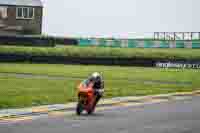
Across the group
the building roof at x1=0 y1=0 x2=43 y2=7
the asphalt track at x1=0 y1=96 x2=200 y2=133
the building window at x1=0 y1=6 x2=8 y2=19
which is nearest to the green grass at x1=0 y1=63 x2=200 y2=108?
the asphalt track at x1=0 y1=96 x2=200 y2=133

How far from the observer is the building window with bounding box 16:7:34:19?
7594 cm

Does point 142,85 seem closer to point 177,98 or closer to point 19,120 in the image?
point 177,98

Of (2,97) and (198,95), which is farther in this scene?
(198,95)

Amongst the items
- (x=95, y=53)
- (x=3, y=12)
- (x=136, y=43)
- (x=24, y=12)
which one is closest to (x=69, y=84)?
(x=95, y=53)

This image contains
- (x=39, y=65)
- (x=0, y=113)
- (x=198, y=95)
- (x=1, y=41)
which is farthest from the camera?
(x=1, y=41)

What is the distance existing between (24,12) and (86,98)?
5647 centimetres

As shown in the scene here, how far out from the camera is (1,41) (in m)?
57.1

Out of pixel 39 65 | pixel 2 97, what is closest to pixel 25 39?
pixel 39 65

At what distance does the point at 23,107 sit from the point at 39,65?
25.2 metres

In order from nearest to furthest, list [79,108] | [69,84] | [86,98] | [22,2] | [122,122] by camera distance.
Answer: [122,122], [86,98], [79,108], [69,84], [22,2]

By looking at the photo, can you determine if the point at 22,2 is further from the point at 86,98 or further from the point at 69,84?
the point at 86,98

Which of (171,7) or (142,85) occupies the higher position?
(171,7)

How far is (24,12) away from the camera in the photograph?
3002 inches

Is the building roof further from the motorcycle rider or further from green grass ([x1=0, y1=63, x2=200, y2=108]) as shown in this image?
the motorcycle rider
